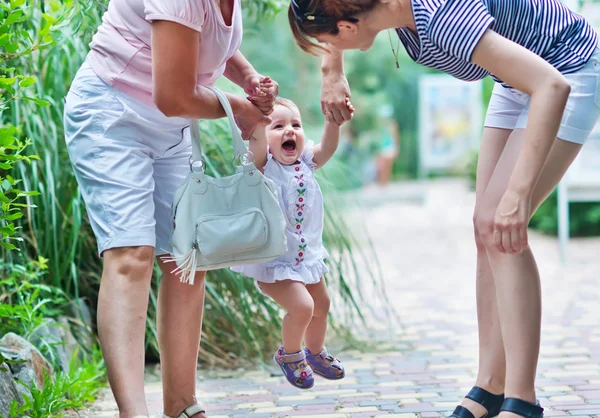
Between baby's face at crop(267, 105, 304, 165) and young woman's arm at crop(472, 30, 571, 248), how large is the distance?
101 cm

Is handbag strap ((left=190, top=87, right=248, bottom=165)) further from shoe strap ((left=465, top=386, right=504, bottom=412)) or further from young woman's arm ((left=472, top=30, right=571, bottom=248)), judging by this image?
shoe strap ((left=465, top=386, right=504, bottom=412))

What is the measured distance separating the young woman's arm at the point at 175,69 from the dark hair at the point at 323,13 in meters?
0.33

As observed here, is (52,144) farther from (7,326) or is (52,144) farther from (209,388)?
(209,388)

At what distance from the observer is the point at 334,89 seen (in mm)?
3076

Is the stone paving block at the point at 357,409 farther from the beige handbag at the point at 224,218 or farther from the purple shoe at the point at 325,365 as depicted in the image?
the beige handbag at the point at 224,218

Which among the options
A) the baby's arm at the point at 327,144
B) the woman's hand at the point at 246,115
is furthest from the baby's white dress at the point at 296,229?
the woman's hand at the point at 246,115

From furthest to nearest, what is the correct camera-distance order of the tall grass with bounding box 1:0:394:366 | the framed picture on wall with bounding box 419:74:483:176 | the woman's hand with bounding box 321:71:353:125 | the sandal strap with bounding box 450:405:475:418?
the framed picture on wall with bounding box 419:74:483:176
the tall grass with bounding box 1:0:394:366
the woman's hand with bounding box 321:71:353:125
the sandal strap with bounding box 450:405:475:418

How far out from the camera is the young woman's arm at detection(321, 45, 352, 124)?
307 centimetres

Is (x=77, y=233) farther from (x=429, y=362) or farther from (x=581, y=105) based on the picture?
(x=581, y=105)

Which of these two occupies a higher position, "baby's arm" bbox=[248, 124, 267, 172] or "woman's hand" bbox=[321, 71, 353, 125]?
"woman's hand" bbox=[321, 71, 353, 125]

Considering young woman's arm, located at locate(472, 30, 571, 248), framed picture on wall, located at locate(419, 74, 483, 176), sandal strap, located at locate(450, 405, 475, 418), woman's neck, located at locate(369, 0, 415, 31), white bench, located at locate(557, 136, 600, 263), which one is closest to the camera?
young woman's arm, located at locate(472, 30, 571, 248)

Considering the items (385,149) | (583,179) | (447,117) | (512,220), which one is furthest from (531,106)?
→ (385,149)

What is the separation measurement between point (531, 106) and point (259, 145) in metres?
1.10

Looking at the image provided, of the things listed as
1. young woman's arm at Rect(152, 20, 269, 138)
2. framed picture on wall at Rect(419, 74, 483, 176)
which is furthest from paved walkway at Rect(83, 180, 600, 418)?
framed picture on wall at Rect(419, 74, 483, 176)
